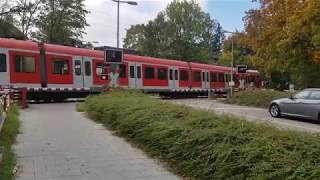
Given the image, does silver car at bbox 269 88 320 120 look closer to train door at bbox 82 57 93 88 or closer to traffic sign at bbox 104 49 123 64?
traffic sign at bbox 104 49 123 64

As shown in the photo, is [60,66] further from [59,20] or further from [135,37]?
[135,37]

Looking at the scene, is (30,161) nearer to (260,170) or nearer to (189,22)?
(260,170)

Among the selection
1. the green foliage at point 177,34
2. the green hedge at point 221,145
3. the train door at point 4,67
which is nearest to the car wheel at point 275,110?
the green hedge at point 221,145

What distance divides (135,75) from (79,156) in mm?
27950

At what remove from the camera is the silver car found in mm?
21609

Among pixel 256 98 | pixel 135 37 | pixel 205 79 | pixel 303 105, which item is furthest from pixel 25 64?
pixel 135 37

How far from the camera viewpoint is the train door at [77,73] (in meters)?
32.5

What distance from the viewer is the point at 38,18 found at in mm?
69438

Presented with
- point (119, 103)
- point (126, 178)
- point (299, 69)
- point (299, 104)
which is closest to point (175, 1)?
point (299, 69)

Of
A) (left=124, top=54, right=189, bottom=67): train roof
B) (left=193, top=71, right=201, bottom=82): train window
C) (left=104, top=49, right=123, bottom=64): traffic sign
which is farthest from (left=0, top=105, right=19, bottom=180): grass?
(left=193, top=71, right=201, bottom=82): train window

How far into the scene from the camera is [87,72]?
3353 centimetres

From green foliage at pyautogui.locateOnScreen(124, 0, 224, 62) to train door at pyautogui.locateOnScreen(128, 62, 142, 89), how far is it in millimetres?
50707

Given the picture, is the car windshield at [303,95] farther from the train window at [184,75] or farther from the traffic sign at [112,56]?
the train window at [184,75]

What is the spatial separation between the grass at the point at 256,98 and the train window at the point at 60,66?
→ 37.0 feet
